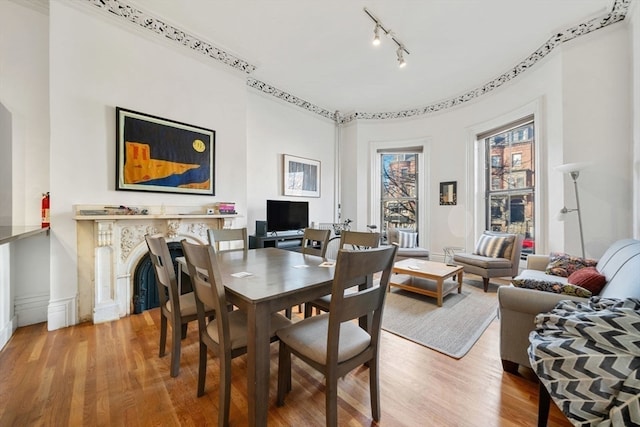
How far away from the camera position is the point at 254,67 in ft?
11.6

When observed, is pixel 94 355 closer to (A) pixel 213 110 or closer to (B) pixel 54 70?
(B) pixel 54 70

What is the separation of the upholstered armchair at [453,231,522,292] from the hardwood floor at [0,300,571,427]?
5.41 ft

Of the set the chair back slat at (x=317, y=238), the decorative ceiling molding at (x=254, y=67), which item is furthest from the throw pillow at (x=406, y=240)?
the chair back slat at (x=317, y=238)

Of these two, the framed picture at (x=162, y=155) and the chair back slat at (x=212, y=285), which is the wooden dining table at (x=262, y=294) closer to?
the chair back slat at (x=212, y=285)

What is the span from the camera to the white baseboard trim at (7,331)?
194cm

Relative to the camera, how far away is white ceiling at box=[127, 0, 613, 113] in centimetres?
253

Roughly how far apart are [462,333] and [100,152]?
154 inches

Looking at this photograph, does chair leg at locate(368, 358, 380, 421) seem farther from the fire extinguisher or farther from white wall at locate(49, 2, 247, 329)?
the fire extinguisher

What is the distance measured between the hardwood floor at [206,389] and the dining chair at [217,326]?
21 cm

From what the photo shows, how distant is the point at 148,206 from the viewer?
276 centimetres

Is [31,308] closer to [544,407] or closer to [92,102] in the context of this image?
[92,102]

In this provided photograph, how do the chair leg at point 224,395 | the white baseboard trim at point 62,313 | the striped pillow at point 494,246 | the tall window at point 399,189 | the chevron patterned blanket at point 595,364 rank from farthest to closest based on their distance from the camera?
the tall window at point 399,189 < the striped pillow at point 494,246 < the white baseboard trim at point 62,313 < the chair leg at point 224,395 < the chevron patterned blanket at point 595,364

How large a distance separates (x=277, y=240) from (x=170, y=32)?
2906mm

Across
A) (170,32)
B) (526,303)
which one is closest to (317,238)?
(526,303)
